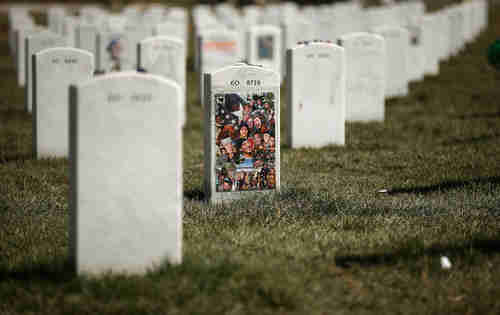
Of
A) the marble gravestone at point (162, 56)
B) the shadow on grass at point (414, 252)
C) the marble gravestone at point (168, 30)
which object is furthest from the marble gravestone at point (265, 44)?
the shadow on grass at point (414, 252)

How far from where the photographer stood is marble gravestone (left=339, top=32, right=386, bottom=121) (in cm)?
1284

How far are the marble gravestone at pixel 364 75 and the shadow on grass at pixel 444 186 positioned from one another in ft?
14.8

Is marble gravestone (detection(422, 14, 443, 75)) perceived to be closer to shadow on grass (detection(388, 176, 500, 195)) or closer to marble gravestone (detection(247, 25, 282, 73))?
marble gravestone (detection(247, 25, 282, 73))

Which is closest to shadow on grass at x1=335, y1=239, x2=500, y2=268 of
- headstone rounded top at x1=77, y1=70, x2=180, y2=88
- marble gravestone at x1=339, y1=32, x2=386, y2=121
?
headstone rounded top at x1=77, y1=70, x2=180, y2=88

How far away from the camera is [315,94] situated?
1080 cm

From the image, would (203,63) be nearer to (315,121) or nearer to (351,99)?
(351,99)

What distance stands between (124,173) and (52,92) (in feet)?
17.0

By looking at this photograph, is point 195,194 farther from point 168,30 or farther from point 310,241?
point 168,30

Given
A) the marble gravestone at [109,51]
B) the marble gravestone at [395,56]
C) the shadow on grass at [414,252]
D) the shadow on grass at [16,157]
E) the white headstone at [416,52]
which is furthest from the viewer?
the white headstone at [416,52]

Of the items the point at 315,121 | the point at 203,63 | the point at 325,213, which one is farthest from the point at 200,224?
the point at 203,63

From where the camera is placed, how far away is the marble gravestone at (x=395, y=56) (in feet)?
50.8

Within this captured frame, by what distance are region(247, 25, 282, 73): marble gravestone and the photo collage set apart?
37.7 feet

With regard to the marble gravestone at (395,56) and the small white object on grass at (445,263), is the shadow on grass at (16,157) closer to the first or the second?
the small white object on grass at (445,263)

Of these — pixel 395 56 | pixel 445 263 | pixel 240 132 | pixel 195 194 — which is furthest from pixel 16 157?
pixel 395 56
